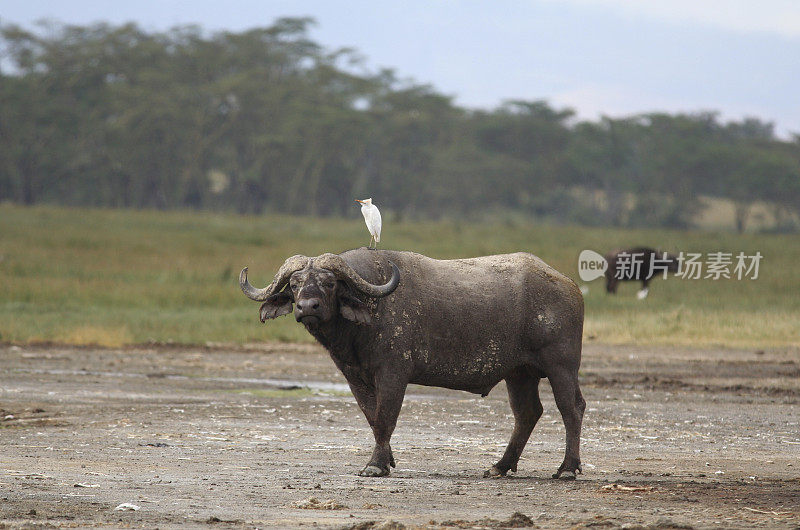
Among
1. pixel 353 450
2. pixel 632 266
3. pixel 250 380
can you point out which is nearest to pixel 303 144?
pixel 632 266

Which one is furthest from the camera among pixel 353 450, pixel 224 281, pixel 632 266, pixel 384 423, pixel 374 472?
pixel 632 266

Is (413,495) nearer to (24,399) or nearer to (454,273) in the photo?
(454,273)

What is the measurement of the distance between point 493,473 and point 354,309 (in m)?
1.58

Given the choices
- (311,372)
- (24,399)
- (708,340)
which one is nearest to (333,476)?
(24,399)

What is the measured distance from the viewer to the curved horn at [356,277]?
8.87 meters

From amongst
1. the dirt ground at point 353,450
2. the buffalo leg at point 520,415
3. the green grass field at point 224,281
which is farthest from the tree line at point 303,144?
the buffalo leg at point 520,415

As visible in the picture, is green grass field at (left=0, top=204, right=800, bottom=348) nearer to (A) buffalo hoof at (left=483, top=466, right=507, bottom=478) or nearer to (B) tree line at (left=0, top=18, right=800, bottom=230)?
(A) buffalo hoof at (left=483, top=466, right=507, bottom=478)

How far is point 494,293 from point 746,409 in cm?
562

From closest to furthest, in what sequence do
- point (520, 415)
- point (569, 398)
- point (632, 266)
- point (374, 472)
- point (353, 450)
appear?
1. point (374, 472)
2. point (569, 398)
3. point (520, 415)
4. point (353, 450)
5. point (632, 266)

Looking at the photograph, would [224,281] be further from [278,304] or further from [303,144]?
[303,144]

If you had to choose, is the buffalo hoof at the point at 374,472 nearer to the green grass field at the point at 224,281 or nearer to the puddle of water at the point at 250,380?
the puddle of water at the point at 250,380

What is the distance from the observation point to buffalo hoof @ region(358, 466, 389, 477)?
29.2 ft

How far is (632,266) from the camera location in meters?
31.6

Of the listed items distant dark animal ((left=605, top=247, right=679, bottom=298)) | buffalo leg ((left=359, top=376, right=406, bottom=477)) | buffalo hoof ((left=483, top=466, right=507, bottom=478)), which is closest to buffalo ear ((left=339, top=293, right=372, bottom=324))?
buffalo leg ((left=359, top=376, right=406, bottom=477))
